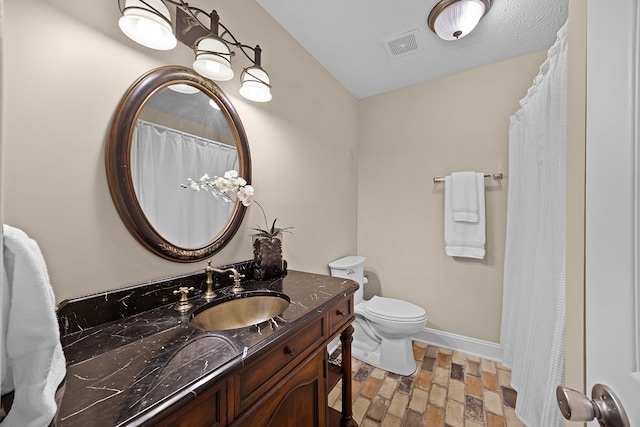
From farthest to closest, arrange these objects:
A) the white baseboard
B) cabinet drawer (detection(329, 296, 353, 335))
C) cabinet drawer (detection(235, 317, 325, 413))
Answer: the white baseboard, cabinet drawer (detection(329, 296, 353, 335)), cabinet drawer (detection(235, 317, 325, 413))

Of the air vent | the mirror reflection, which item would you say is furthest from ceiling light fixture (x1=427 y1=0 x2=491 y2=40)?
the mirror reflection

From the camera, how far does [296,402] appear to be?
0.93 metres

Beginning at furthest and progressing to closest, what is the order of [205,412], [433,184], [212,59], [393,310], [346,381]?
[433,184] → [393,310] → [346,381] → [212,59] → [205,412]

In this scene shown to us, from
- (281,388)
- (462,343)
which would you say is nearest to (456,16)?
(281,388)

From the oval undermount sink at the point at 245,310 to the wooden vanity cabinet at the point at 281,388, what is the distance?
0.20 meters

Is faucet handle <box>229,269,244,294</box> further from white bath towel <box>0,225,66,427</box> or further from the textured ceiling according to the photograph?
the textured ceiling

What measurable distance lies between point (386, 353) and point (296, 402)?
4.04ft

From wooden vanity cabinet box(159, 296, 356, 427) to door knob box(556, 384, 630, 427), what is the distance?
66cm

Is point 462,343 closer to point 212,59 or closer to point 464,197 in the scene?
point 464,197

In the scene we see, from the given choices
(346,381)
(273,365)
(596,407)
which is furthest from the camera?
(346,381)

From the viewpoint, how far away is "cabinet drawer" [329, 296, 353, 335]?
111 cm

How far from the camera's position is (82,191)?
844 millimetres

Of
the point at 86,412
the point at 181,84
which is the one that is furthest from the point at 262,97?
the point at 86,412

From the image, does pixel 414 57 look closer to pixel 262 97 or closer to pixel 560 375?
pixel 262 97
